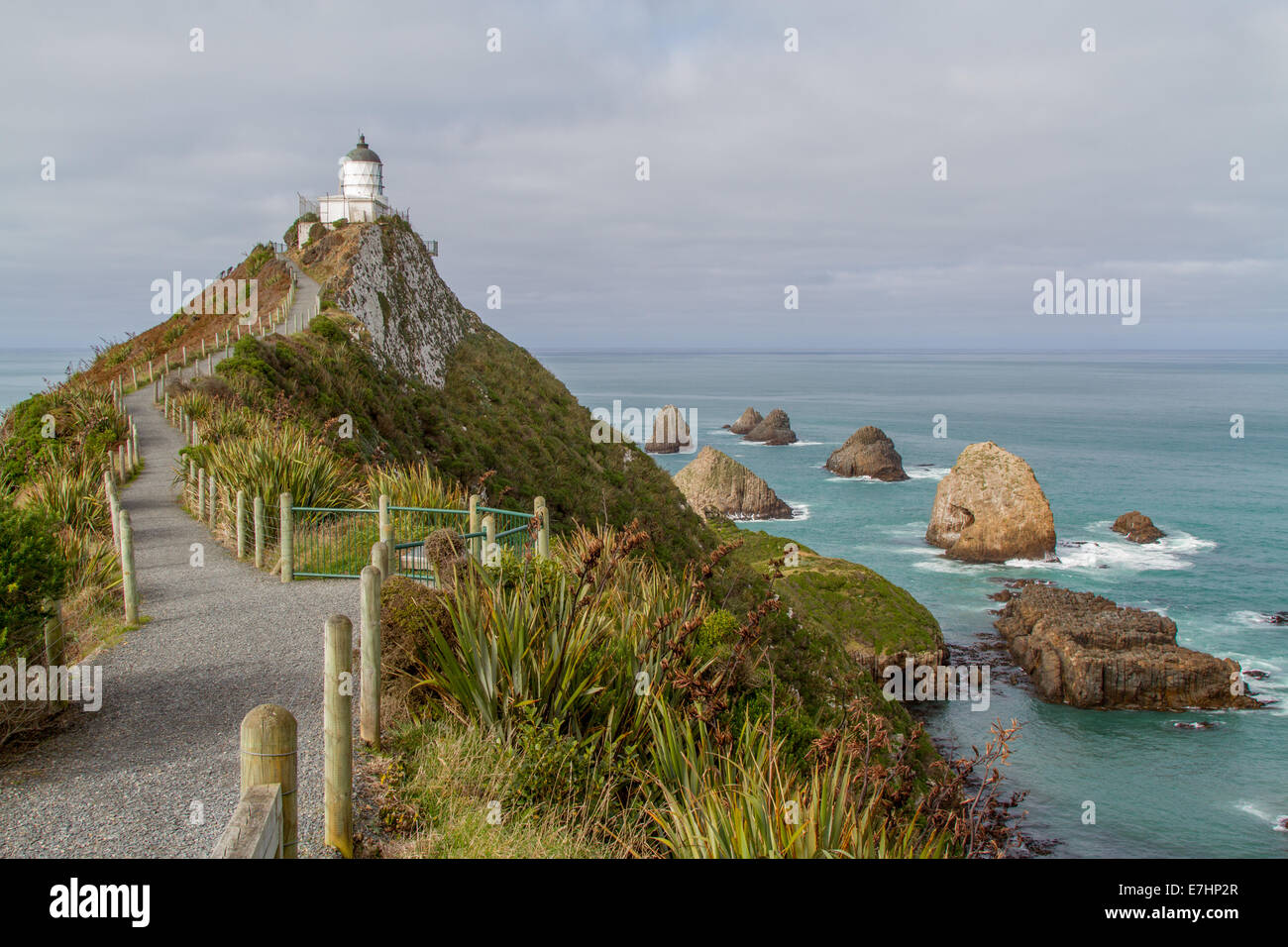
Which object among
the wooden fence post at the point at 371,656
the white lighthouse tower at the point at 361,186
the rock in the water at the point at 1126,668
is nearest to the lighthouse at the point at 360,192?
the white lighthouse tower at the point at 361,186

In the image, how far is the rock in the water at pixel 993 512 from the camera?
186 ft

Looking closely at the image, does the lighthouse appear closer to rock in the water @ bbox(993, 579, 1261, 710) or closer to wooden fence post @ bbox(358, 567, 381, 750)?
rock in the water @ bbox(993, 579, 1261, 710)

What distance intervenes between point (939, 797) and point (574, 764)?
96.4 inches

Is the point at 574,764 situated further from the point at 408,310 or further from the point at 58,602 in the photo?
the point at 408,310

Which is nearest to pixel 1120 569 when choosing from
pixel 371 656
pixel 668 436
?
pixel 371 656

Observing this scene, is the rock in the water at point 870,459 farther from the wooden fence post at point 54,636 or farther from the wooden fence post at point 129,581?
the wooden fence post at point 54,636

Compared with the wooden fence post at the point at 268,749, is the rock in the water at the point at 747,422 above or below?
above

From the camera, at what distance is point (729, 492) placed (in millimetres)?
73812

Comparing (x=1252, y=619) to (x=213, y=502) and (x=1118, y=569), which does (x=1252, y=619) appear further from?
(x=213, y=502)

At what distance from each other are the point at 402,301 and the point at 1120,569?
1702 inches

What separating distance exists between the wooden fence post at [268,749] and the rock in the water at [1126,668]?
3451cm

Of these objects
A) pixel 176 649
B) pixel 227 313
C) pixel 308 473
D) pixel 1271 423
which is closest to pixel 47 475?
pixel 308 473

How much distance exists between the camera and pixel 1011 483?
5800 cm

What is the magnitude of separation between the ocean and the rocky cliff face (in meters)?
22.1
